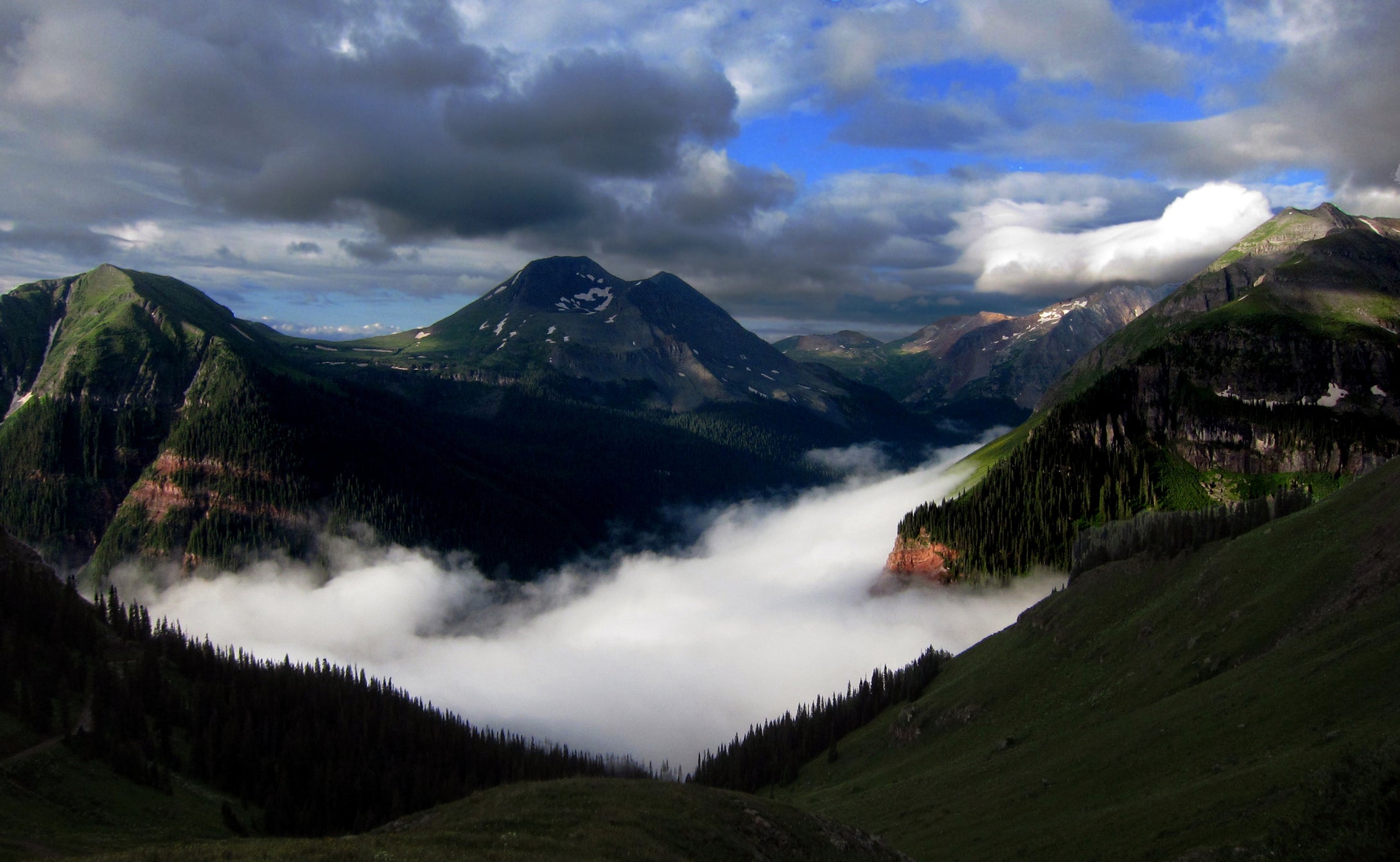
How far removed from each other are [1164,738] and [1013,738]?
26435 mm

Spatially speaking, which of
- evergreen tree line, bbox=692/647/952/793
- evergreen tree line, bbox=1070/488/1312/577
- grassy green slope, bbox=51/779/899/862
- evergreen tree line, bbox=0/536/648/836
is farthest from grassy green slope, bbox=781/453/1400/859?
evergreen tree line, bbox=0/536/648/836

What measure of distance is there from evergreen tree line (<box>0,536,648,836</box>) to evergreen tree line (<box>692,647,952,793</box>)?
2936 centimetres

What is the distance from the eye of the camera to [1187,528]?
110062mm

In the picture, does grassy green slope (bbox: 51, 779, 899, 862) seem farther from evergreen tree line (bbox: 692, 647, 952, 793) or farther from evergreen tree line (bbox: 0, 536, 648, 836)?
evergreen tree line (bbox: 692, 647, 952, 793)

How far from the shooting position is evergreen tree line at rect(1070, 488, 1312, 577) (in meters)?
108

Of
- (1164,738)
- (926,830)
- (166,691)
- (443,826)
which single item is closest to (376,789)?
(166,691)

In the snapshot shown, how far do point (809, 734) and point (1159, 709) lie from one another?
247ft

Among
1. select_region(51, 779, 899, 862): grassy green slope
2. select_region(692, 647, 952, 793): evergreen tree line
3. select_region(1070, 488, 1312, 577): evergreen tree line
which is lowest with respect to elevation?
select_region(692, 647, 952, 793): evergreen tree line

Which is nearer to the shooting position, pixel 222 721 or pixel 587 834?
pixel 587 834

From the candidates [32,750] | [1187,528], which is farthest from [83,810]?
[1187,528]

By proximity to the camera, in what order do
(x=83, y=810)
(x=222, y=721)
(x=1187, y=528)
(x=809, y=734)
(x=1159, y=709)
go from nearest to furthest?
(x=83, y=810), (x=1159, y=709), (x=222, y=721), (x=1187, y=528), (x=809, y=734)

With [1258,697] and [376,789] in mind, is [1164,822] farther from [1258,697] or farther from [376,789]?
[376,789]

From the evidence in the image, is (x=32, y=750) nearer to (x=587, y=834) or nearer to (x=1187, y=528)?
(x=587, y=834)

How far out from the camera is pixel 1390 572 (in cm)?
6781
